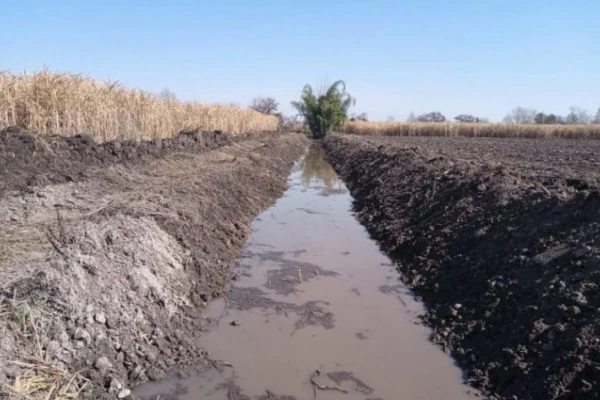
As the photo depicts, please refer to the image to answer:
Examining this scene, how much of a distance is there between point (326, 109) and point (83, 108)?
40.1 meters

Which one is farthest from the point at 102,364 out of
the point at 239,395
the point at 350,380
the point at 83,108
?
the point at 83,108

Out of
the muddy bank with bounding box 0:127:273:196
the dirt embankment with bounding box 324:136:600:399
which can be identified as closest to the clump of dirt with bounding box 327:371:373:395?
the dirt embankment with bounding box 324:136:600:399

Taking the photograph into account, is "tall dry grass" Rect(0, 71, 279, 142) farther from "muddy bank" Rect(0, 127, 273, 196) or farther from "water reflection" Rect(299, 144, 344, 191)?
"water reflection" Rect(299, 144, 344, 191)

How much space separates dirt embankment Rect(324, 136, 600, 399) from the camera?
404 cm

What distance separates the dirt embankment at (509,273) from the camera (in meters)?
4.04

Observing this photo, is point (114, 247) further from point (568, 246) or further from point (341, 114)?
point (341, 114)

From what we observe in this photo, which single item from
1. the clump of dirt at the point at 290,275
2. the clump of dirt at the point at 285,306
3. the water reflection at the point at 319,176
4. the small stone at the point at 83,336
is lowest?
the clump of dirt at the point at 285,306

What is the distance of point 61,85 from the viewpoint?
11109 millimetres

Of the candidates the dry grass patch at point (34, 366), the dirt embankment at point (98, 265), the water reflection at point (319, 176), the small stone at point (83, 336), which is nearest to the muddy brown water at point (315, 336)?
the dirt embankment at point (98, 265)

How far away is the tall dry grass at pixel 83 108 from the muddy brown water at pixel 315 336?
18.8 ft

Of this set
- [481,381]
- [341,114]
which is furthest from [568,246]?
[341,114]

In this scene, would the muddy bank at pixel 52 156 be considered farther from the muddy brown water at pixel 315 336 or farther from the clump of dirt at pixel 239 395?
the clump of dirt at pixel 239 395

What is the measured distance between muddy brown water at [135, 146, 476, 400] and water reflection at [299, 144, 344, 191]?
8.38 m

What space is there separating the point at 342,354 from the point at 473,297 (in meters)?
1.88
